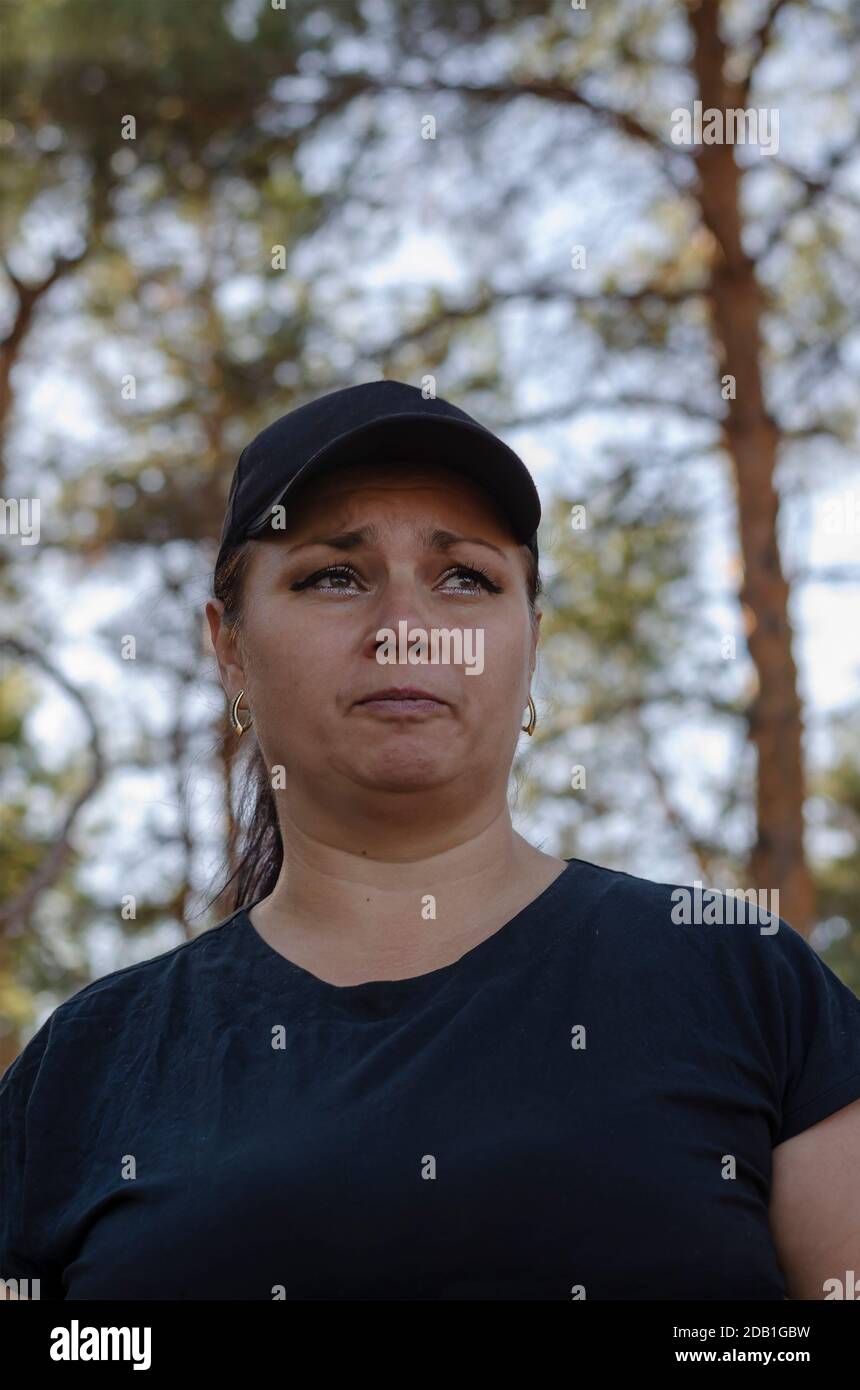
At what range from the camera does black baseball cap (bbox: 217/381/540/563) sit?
1.85 meters

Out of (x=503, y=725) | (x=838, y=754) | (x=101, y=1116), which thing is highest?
(x=838, y=754)

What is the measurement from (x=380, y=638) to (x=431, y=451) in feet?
0.85

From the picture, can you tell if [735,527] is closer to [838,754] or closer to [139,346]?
[838,754]

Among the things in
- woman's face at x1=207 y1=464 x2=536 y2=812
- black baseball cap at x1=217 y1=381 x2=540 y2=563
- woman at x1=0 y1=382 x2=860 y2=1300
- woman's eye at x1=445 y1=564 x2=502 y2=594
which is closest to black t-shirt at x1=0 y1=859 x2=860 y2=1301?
woman at x1=0 y1=382 x2=860 y2=1300

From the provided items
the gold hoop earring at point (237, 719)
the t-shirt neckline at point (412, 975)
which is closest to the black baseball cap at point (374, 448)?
the gold hoop earring at point (237, 719)

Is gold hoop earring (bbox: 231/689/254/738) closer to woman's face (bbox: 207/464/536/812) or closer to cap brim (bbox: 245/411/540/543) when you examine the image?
woman's face (bbox: 207/464/536/812)

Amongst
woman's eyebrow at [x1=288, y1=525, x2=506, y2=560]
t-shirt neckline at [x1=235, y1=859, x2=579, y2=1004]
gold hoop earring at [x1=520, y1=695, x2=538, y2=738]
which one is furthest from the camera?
gold hoop earring at [x1=520, y1=695, x2=538, y2=738]

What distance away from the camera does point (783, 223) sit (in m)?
8.46

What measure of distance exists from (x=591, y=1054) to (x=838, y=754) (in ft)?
32.6

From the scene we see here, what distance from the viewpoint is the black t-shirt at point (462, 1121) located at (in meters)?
1.54

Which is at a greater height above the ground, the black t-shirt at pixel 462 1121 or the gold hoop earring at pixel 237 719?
the gold hoop earring at pixel 237 719

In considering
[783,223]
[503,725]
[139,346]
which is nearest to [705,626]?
[783,223]

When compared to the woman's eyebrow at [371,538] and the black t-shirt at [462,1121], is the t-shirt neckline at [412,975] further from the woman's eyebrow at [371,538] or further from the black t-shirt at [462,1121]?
the woman's eyebrow at [371,538]
